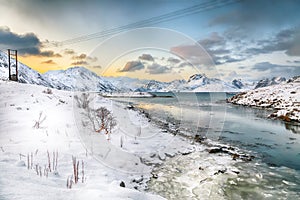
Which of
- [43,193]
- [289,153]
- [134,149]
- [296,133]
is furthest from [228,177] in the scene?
[296,133]

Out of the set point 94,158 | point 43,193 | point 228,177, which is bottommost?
point 228,177

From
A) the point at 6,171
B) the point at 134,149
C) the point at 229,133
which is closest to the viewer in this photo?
the point at 6,171

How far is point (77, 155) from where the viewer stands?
8.04 meters

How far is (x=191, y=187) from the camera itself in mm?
7402

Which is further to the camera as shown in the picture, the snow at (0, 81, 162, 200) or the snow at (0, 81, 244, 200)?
the snow at (0, 81, 244, 200)

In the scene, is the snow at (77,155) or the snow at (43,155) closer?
the snow at (43,155)

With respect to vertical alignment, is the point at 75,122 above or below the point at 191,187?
above

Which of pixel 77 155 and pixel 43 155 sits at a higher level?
pixel 43 155

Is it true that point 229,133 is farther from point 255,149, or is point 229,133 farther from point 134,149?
point 134,149

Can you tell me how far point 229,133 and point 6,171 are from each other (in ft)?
55.3

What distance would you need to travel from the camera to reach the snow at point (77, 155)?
159 inches

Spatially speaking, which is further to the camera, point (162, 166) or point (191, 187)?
point (162, 166)

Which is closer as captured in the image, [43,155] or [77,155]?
[43,155]

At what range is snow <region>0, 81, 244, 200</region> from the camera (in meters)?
4.05
